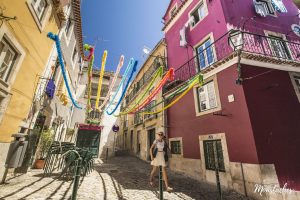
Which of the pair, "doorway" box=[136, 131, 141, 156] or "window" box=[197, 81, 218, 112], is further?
"doorway" box=[136, 131, 141, 156]

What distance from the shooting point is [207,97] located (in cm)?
868

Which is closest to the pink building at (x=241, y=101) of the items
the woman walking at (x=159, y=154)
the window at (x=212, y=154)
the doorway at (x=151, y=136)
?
the window at (x=212, y=154)

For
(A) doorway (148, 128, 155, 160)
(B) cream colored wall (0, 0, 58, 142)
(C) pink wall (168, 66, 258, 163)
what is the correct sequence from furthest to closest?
Answer: (A) doorway (148, 128, 155, 160) < (C) pink wall (168, 66, 258, 163) < (B) cream colored wall (0, 0, 58, 142)

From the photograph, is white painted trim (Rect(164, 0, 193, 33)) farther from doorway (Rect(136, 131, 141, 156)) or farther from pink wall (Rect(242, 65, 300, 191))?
doorway (Rect(136, 131, 141, 156))

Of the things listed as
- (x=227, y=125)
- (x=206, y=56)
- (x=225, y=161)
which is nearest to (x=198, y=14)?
(x=206, y=56)

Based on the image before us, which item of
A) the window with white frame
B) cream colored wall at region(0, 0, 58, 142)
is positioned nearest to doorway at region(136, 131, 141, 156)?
the window with white frame

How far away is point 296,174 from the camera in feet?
19.5

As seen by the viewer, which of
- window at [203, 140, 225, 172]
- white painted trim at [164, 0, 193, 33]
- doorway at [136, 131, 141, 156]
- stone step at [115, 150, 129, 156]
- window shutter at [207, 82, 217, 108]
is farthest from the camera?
stone step at [115, 150, 129, 156]

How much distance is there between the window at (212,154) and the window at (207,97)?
1765 millimetres

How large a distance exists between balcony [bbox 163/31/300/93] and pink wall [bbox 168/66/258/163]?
2.57ft

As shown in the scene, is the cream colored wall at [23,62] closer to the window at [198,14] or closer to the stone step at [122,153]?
the window at [198,14]

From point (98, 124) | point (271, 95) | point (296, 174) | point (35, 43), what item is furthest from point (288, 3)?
point (98, 124)

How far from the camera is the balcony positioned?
7160 mm

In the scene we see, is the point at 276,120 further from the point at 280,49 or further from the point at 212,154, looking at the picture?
the point at 280,49
